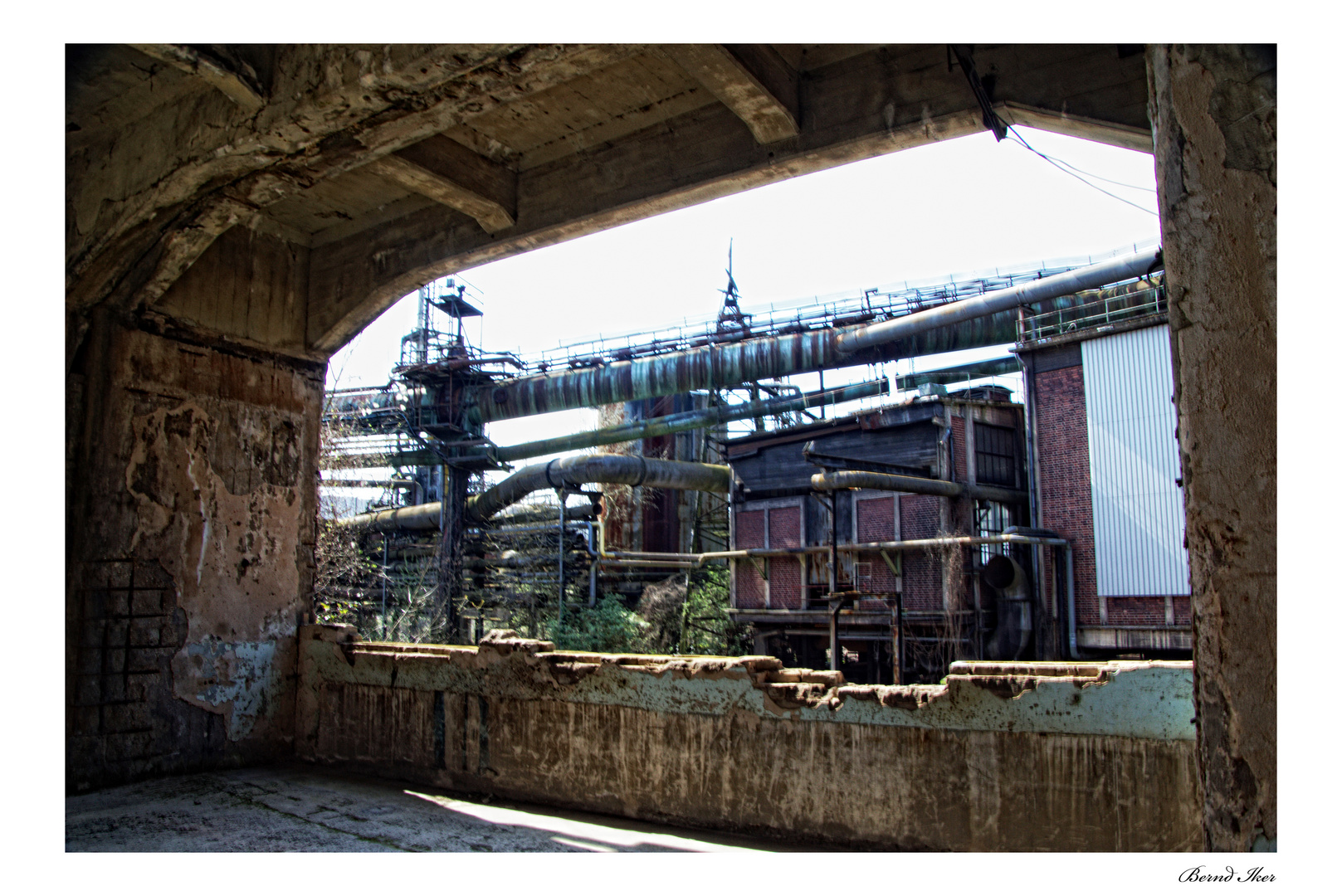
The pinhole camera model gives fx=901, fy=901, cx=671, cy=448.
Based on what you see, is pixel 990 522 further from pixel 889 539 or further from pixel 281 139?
pixel 281 139

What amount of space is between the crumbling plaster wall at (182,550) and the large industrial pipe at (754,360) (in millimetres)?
11412

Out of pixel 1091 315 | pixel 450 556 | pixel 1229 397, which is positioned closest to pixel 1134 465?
pixel 1091 315

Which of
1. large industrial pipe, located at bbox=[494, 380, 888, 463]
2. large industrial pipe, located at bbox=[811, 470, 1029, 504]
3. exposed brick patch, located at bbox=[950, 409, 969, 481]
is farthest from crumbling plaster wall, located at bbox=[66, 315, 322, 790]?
large industrial pipe, located at bbox=[494, 380, 888, 463]

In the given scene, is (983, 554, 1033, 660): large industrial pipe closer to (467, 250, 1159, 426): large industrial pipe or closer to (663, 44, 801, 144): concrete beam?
(467, 250, 1159, 426): large industrial pipe

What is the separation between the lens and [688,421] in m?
19.9

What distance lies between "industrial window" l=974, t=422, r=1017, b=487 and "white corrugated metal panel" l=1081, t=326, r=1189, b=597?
1.92 metres

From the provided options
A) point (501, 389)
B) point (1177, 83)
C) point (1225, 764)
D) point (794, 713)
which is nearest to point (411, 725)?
point (794, 713)

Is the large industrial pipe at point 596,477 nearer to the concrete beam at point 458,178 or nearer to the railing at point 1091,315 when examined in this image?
the railing at point 1091,315

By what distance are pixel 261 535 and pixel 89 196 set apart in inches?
98.8

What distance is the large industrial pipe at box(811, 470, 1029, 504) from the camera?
14.3m

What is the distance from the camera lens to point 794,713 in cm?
478

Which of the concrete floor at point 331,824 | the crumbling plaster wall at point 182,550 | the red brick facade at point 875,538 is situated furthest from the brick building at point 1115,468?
the crumbling plaster wall at point 182,550

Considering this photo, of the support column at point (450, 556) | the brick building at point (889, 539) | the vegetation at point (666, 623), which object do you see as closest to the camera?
the brick building at point (889, 539)

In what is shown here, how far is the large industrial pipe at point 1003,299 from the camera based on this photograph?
1323 cm
